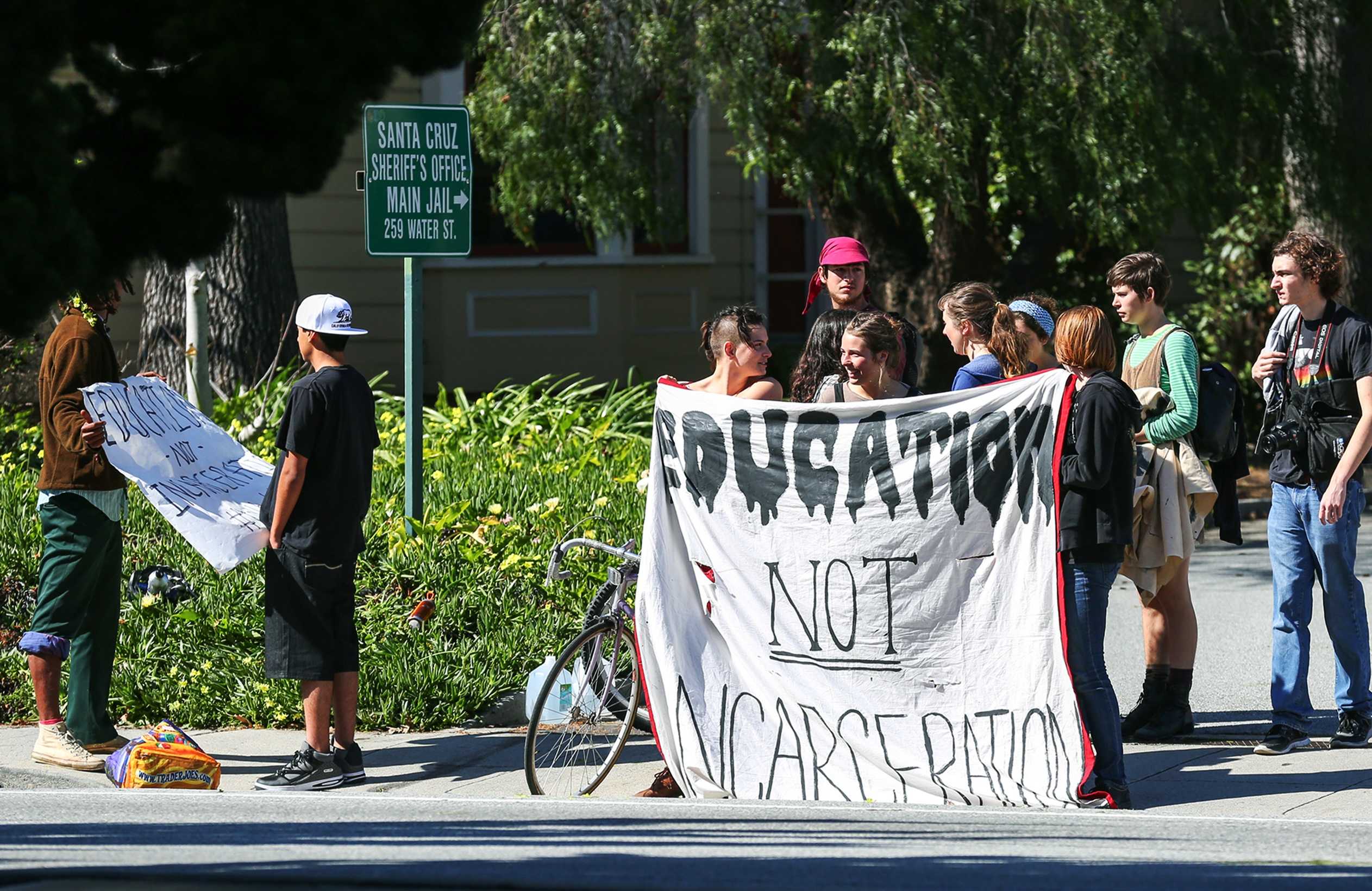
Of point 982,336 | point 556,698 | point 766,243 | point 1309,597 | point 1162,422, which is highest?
point 766,243

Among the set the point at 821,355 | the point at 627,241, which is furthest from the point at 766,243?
the point at 821,355

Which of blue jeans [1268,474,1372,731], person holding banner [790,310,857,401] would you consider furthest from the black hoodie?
person holding banner [790,310,857,401]

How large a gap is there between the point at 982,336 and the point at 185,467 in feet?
10.8

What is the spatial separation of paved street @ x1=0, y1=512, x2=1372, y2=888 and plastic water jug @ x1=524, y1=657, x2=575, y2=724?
33 centimetres

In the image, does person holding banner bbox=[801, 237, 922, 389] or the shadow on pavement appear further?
person holding banner bbox=[801, 237, 922, 389]

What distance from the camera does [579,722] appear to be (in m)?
6.57

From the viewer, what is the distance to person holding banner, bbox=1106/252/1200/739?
264 inches

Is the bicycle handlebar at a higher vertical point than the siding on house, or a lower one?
lower

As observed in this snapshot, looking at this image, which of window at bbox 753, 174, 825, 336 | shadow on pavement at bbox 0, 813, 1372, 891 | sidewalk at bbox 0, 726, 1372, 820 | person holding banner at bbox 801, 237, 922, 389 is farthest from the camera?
window at bbox 753, 174, 825, 336

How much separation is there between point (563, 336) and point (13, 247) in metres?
14.8

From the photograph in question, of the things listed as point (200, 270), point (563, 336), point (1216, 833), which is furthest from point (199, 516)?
point (563, 336)

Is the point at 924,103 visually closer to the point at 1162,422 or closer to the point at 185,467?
the point at 1162,422

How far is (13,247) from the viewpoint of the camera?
3.65 m

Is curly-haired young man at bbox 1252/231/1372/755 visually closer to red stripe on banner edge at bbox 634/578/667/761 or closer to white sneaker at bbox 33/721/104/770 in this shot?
red stripe on banner edge at bbox 634/578/667/761
